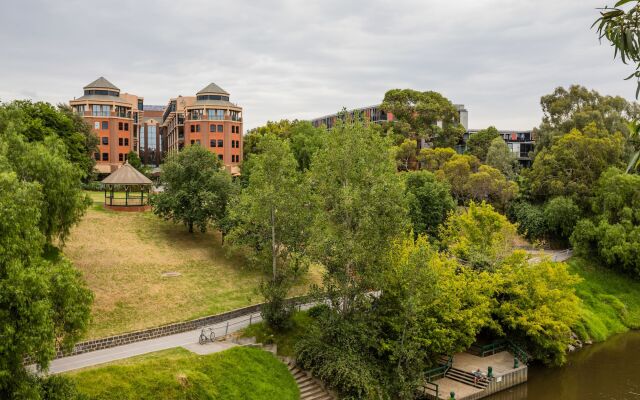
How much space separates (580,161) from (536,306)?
30995mm

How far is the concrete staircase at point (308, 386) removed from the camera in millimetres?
28219

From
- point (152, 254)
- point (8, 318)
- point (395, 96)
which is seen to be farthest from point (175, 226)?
point (395, 96)

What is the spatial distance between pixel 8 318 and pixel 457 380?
2448 centimetres

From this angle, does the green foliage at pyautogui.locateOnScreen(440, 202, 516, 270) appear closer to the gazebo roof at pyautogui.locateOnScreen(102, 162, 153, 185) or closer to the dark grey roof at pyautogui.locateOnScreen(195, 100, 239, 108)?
the gazebo roof at pyautogui.locateOnScreen(102, 162, 153, 185)

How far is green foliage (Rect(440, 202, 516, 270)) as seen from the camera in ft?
126

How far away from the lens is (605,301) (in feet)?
165

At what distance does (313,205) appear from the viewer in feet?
109

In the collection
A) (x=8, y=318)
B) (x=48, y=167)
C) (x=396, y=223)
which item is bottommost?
(x=8, y=318)

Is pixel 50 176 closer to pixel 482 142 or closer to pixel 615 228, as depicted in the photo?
pixel 615 228

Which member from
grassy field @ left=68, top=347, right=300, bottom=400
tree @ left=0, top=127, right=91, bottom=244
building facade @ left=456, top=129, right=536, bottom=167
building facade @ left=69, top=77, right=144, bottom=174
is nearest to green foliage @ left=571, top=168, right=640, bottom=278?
grassy field @ left=68, top=347, right=300, bottom=400

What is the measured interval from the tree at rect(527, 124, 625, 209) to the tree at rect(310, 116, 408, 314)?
120 ft

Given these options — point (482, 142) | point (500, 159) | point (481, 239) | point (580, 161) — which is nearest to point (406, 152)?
point (500, 159)

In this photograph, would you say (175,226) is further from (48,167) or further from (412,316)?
(412,316)

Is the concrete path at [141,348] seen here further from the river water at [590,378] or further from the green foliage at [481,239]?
the river water at [590,378]
